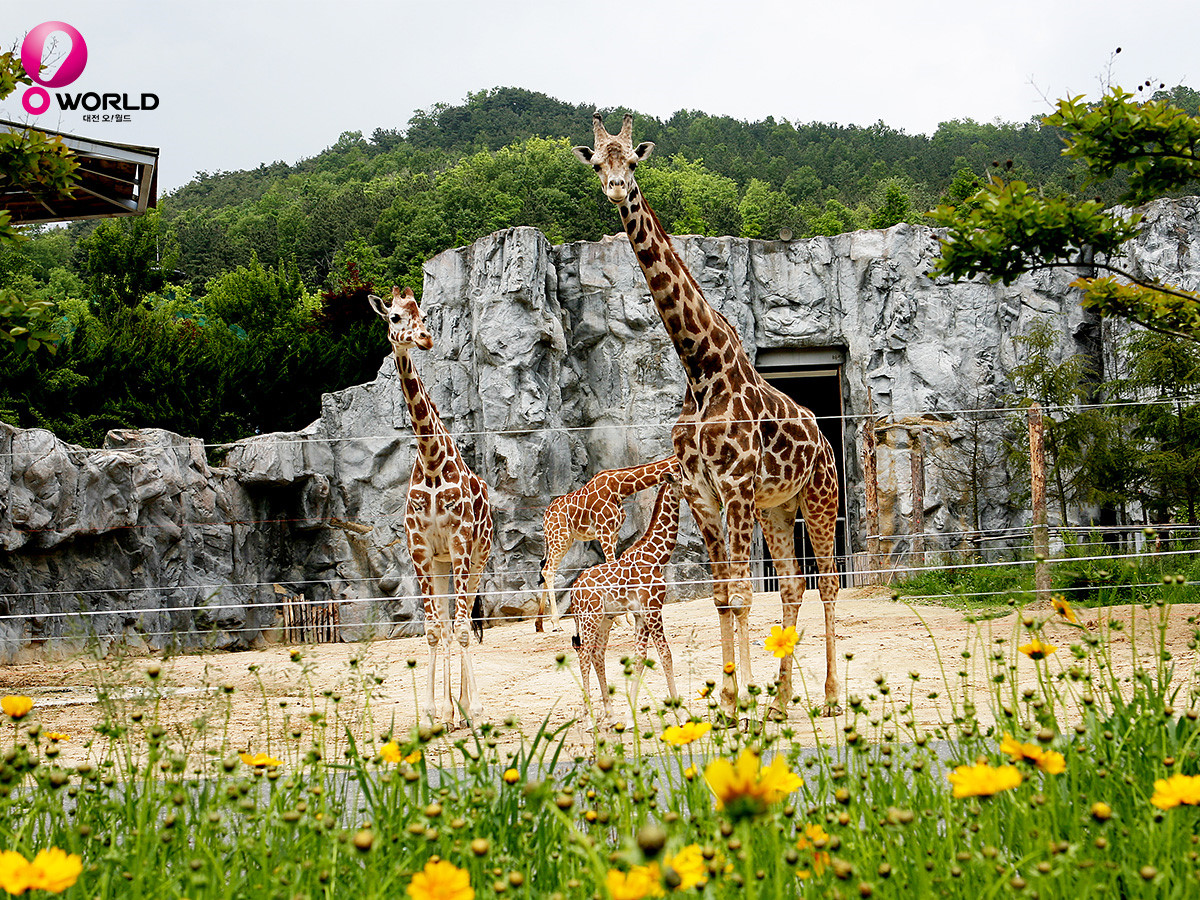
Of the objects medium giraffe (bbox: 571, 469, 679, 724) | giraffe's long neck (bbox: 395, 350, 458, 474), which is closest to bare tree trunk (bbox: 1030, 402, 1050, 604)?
medium giraffe (bbox: 571, 469, 679, 724)

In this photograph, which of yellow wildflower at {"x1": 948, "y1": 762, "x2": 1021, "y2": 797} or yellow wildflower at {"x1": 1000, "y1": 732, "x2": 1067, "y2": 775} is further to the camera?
yellow wildflower at {"x1": 1000, "y1": 732, "x2": 1067, "y2": 775}

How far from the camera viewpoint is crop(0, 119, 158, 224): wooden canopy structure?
7.13 metres

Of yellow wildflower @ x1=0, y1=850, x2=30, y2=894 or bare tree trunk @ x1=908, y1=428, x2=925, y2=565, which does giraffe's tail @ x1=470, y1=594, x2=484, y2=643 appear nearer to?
yellow wildflower @ x1=0, y1=850, x2=30, y2=894

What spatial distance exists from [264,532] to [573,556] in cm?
390

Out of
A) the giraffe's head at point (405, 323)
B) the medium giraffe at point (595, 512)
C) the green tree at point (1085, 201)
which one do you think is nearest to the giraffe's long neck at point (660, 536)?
the giraffe's head at point (405, 323)

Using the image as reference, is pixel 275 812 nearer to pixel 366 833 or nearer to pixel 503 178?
pixel 366 833

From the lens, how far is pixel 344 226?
28.0 meters

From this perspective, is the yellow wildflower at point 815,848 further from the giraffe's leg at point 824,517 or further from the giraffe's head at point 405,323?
the giraffe's head at point 405,323

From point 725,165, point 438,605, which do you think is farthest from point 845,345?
point 725,165

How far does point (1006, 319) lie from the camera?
13953 millimetres

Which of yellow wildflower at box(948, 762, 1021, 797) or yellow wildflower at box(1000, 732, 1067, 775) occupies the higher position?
yellow wildflower at box(948, 762, 1021, 797)

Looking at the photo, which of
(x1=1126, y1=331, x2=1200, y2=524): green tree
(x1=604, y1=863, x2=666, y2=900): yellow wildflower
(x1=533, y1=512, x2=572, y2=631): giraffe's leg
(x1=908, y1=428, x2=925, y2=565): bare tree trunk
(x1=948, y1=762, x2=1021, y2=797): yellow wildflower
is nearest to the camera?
(x1=604, y1=863, x2=666, y2=900): yellow wildflower

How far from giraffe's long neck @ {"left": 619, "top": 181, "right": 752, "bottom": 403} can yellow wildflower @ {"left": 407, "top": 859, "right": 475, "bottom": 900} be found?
402cm

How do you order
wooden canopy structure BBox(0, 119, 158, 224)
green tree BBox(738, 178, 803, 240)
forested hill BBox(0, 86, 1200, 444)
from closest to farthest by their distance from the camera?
wooden canopy structure BBox(0, 119, 158, 224) → forested hill BBox(0, 86, 1200, 444) → green tree BBox(738, 178, 803, 240)
